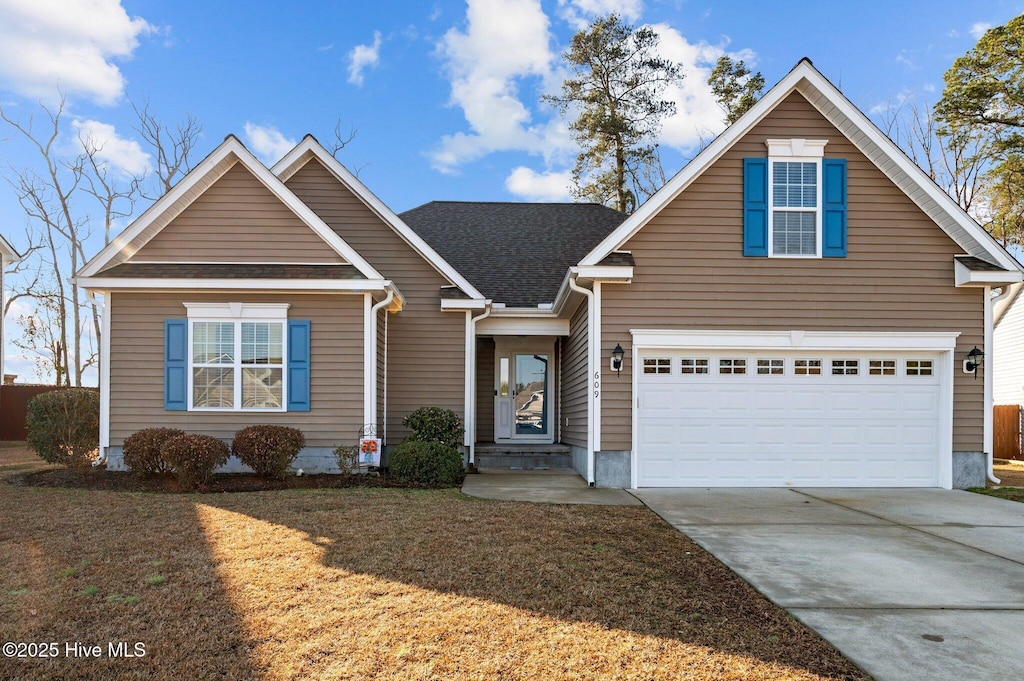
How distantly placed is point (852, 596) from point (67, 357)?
90.4 feet

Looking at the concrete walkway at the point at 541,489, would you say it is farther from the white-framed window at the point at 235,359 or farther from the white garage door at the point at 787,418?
the white-framed window at the point at 235,359

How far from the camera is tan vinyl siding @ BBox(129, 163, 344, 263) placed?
10695mm

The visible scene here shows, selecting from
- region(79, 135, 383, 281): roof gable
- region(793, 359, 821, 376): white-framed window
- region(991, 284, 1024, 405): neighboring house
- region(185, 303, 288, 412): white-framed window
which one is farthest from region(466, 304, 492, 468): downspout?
region(991, 284, 1024, 405): neighboring house

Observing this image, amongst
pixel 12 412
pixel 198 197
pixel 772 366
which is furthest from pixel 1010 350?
pixel 12 412

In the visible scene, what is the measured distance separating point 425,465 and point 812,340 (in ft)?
20.2

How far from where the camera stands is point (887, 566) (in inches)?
223

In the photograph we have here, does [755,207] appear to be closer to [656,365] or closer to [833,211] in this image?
[833,211]

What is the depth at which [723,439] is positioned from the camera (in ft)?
33.6

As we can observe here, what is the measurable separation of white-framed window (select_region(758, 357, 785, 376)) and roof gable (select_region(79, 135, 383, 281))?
6036 mm

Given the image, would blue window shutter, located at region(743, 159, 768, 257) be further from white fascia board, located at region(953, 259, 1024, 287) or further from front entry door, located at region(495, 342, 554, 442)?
front entry door, located at region(495, 342, 554, 442)

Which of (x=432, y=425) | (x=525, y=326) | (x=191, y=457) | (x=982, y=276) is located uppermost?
(x=982, y=276)

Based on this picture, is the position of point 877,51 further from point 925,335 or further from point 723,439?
point 723,439

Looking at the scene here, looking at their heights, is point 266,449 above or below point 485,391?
below

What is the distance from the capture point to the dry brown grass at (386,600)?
11.9 feet
